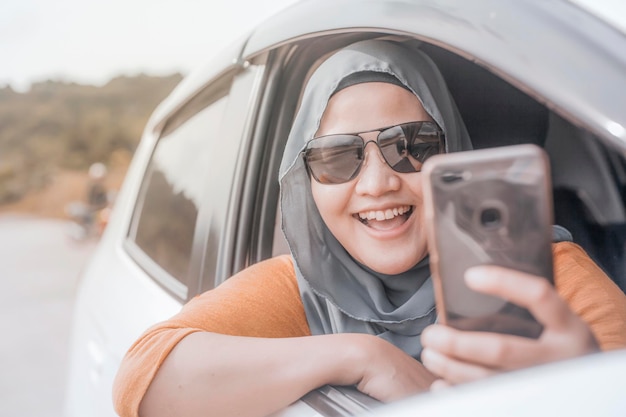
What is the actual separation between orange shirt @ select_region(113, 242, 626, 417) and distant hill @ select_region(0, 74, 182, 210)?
68.3ft

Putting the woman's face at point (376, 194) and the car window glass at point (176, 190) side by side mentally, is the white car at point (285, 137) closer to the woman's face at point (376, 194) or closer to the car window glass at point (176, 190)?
the car window glass at point (176, 190)

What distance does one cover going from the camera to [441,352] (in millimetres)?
976

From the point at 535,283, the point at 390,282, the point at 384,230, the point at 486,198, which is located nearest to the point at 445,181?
the point at 486,198

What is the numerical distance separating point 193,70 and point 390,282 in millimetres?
1197

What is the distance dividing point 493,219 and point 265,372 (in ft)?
2.07

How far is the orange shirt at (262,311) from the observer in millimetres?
1338

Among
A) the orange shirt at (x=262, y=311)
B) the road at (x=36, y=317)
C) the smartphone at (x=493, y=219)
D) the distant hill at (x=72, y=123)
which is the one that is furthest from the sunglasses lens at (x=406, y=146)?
the distant hill at (x=72, y=123)

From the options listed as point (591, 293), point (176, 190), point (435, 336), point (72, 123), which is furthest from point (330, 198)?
point (72, 123)

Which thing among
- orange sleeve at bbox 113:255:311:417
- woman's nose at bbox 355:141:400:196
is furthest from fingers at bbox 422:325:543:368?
orange sleeve at bbox 113:255:311:417

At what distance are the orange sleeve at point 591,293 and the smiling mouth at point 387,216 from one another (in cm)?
32

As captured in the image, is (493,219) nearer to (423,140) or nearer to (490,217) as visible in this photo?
(490,217)

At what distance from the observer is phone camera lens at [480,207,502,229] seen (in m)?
0.92

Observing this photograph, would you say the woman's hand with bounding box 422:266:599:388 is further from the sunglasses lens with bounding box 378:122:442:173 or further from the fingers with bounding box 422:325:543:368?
the sunglasses lens with bounding box 378:122:442:173

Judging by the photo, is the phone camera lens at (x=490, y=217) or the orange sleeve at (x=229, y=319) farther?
the orange sleeve at (x=229, y=319)
